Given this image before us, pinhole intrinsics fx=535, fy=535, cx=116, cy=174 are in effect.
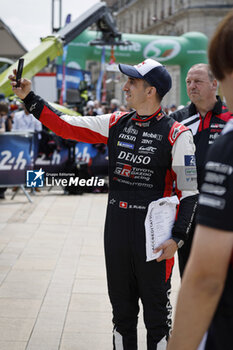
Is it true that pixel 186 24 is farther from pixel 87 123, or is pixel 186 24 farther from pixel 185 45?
pixel 87 123

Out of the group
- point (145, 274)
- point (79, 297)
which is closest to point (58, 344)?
point (79, 297)

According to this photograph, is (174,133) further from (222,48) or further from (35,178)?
(35,178)

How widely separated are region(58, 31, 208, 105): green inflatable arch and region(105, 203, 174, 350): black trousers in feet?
70.4

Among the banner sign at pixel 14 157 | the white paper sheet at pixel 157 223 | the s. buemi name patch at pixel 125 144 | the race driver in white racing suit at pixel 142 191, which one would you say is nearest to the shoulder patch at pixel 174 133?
the race driver in white racing suit at pixel 142 191

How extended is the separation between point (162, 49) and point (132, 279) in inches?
968

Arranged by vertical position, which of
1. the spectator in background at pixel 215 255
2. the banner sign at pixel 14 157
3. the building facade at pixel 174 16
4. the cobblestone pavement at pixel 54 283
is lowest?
the cobblestone pavement at pixel 54 283

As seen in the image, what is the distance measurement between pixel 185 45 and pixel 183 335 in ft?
87.8

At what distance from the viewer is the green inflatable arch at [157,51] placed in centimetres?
2405

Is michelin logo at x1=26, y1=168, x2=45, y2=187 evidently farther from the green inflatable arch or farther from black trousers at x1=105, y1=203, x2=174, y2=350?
the green inflatable arch

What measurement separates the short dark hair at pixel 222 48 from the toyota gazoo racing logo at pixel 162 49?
25471mm

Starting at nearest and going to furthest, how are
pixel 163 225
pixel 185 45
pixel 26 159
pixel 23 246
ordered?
1. pixel 163 225
2. pixel 23 246
3. pixel 26 159
4. pixel 185 45

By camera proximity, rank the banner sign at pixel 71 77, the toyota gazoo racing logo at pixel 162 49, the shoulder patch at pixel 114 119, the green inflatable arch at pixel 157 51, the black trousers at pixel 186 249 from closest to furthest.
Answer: the shoulder patch at pixel 114 119 < the black trousers at pixel 186 249 < the banner sign at pixel 71 77 < the green inflatable arch at pixel 157 51 < the toyota gazoo racing logo at pixel 162 49

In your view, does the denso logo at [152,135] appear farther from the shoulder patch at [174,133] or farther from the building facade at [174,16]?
the building facade at [174,16]

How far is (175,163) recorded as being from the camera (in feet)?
9.69
